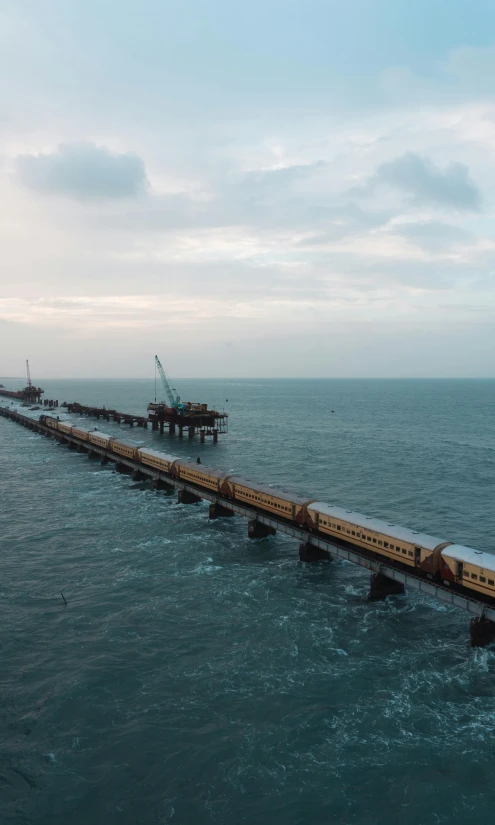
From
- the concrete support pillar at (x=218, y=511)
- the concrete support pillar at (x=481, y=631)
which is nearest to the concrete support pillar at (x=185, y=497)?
the concrete support pillar at (x=218, y=511)

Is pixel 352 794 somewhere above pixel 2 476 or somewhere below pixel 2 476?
below

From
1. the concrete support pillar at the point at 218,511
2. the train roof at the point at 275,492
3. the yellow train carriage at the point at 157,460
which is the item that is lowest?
the concrete support pillar at the point at 218,511

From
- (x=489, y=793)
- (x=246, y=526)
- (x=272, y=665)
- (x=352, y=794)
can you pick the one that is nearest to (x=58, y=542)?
(x=246, y=526)

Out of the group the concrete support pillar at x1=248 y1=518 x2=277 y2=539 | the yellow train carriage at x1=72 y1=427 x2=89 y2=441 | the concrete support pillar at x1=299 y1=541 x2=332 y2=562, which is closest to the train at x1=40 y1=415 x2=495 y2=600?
the concrete support pillar at x1=299 y1=541 x2=332 y2=562

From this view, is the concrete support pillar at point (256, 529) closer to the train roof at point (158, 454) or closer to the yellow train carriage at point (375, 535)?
the yellow train carriage at point (375, 535)

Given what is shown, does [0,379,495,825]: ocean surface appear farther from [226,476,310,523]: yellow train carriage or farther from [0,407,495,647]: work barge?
[226,476,310,523]: yellow train carriage

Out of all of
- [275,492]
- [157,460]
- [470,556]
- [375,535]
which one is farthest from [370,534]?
[157,460]

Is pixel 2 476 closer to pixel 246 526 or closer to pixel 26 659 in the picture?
pixel 246 526
